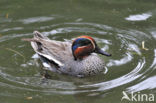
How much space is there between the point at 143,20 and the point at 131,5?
1.10 metres

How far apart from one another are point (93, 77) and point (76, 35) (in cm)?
231

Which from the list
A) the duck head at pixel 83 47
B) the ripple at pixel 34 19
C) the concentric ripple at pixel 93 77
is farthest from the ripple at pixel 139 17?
the duck head at pixel 83 47

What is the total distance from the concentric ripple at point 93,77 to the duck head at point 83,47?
59 centimetres

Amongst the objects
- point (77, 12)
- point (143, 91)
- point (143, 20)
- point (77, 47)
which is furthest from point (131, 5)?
point (143, 91)

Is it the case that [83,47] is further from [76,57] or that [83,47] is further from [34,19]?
[34,19]

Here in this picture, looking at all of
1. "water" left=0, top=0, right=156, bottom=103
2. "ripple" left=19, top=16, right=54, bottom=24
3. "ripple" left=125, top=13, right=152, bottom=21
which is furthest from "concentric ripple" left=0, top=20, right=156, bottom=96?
"ripple" left=125, top=13, right=152, bottom=21

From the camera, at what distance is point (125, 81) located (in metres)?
8.45

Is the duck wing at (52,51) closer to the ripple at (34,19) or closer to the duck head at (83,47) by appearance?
the duck head at (83,47)

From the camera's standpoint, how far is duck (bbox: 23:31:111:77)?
29.7 feet

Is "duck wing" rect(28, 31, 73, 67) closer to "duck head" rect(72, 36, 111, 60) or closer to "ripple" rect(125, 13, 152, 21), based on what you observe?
"duck head" rect(72, 36, 111, 60)

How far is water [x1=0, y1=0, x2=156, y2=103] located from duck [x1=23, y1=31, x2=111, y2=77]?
0.20m

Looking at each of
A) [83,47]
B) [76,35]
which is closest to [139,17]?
[76,35]

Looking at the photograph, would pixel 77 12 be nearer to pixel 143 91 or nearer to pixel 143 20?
pixel 143 20

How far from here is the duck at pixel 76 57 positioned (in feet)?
29.7
